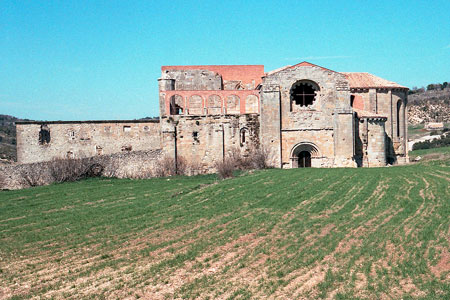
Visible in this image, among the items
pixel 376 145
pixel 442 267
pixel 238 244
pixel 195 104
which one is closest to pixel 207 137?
pixel 195 104

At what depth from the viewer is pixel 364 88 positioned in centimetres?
3519

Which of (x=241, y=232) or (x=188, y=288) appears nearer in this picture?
(x=188, y=288)

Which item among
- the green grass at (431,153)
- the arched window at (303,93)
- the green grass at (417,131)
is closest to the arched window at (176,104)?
the arched window at (303,93)

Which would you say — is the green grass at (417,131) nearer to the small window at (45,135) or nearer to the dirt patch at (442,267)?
the small window at (45,135)

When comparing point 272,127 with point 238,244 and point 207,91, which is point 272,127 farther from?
point 238,244

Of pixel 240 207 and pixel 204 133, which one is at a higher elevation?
pixel 204 133

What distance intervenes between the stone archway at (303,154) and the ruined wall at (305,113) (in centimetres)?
15

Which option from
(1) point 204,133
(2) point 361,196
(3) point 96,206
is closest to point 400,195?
(2) point 361,196

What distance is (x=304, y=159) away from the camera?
3341cm

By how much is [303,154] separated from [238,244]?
21621 millimetres

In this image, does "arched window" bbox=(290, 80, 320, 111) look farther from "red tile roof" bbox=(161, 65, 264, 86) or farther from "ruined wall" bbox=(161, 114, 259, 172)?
"red tile roof" bbox=(161, 65, 264, 86)

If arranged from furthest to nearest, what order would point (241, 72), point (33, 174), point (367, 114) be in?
point (241, 72) → point (367, 114) → point (33, 174)

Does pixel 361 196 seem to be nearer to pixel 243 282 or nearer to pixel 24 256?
pixel 243 282

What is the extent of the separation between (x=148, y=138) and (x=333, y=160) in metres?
13.2
